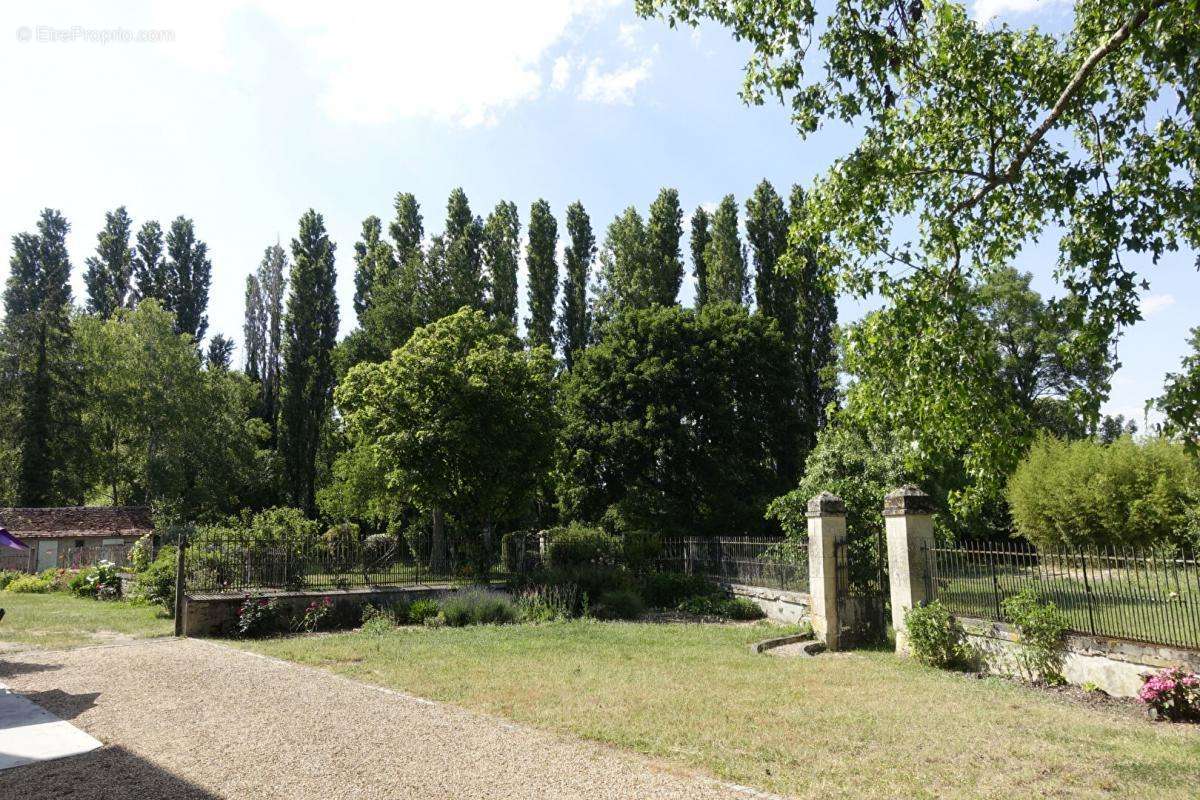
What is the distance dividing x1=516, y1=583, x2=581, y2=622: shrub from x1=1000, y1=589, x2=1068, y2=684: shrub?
28.7 ft

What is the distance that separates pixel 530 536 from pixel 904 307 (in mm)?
15302

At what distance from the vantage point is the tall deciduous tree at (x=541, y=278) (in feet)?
126

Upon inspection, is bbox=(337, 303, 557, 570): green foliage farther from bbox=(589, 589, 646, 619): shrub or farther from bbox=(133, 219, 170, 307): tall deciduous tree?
bbox=(133, 219, 170, 307): tall deciduous tree

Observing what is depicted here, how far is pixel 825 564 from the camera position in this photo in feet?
41.7

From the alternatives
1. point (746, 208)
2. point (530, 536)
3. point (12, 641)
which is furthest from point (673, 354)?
point (12, 641)

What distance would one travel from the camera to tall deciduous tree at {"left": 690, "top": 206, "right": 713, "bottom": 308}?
38062 millimetres

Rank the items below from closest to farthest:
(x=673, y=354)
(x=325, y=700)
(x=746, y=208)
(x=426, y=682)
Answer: (x=325, y=700) → (x=426, y=682) → (x=673, y=354) → (x=746, y=208)

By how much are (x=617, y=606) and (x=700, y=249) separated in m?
26.0

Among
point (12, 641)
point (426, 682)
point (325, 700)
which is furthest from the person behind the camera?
point (12, 641)

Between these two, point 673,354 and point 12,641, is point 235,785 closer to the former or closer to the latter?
point 12,641

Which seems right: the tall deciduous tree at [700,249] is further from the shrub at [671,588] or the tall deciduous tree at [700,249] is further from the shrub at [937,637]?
the shrub at [937,637]

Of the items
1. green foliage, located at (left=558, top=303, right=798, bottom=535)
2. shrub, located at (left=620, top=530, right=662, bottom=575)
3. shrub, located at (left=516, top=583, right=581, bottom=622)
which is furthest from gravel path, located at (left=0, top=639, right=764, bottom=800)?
green foliage, located at (left=558, top=303, right=798, bottom=535)

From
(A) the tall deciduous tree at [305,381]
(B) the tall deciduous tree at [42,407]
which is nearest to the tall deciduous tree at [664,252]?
(A) the tall deciduous tree at [305,381]

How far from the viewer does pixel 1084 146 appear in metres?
9.19
